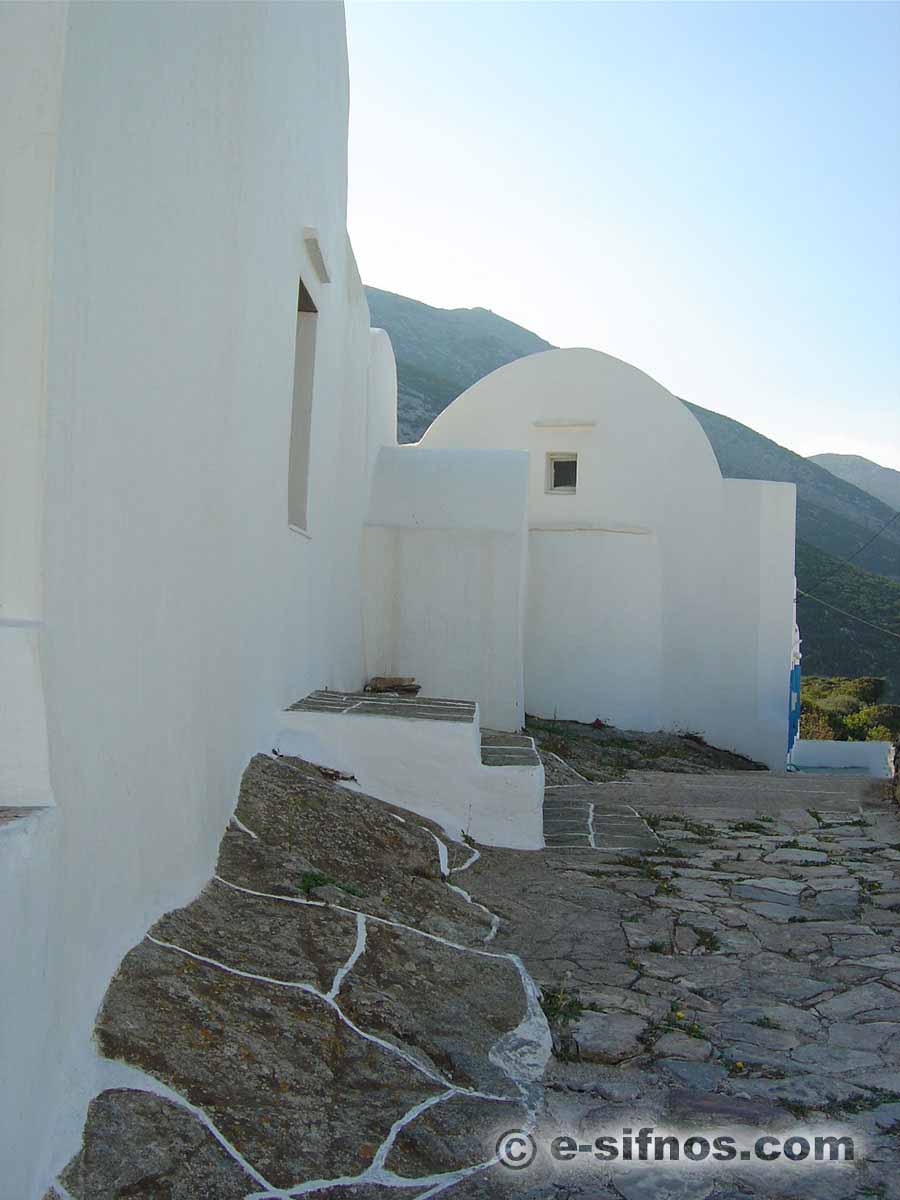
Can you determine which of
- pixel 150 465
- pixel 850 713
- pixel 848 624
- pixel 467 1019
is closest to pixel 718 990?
pixel 467 1019

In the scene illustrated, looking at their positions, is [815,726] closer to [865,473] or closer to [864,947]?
[864,947]

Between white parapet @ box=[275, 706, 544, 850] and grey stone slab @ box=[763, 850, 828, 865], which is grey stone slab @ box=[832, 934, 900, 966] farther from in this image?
white parapet @ box=[275, 706, 544, 850]

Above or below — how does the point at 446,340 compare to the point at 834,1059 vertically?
above

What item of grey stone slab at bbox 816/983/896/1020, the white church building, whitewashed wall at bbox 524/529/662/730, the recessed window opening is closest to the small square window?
whitewashed wall at bbox 524/529/662/730

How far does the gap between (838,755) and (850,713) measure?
28.5 ft

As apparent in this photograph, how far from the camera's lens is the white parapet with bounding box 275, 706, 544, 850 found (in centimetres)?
507

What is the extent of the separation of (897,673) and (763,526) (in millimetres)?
24728

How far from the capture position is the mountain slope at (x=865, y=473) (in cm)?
7556

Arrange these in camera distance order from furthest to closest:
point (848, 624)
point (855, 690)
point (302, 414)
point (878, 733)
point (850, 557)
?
1. point (850, 557)
2. point (848, 624)
3. point (855, 690)
4. point (878, 733)
5. point (302, 414)

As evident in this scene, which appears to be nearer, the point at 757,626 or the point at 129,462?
the point at 129,462

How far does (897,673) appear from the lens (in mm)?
34625

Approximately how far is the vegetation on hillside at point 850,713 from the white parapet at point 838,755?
4.62 meters

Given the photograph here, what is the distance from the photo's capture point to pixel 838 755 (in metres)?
15.9

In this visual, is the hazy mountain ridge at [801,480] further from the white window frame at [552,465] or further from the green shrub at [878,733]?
the white window frame at [552,465]
